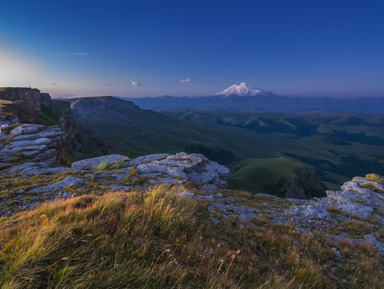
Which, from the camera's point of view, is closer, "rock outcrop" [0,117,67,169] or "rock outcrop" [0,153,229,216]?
"rock outcrop" [0,153,229,216]

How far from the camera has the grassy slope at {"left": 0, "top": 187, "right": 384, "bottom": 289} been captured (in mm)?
3418

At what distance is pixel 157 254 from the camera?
4.55m

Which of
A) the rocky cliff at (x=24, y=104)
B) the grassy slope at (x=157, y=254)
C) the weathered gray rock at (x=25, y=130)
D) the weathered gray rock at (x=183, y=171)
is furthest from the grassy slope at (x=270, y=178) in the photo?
Result: the grassy slope at (x=157, y=254)

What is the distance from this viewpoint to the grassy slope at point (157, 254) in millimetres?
3418

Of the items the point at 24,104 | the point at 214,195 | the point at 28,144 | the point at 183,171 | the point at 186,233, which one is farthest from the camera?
the point at 24,104

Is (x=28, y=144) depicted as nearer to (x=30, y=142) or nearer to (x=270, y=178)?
(x=30, y=142)

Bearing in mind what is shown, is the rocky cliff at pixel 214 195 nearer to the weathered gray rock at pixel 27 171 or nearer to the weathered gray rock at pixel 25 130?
the weathered gray rock at pixel 27 171

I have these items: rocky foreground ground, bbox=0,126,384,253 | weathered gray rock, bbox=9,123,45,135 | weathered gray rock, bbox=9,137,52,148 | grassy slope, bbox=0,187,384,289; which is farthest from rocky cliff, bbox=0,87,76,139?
grassy slope, bbox=0,187,384,289

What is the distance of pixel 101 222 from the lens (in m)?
5.12

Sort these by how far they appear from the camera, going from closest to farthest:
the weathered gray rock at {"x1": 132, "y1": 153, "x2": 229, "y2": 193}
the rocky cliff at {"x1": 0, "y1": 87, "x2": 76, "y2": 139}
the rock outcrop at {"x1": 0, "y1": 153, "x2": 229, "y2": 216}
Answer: the rock outcrop at {"x1": 0, "y1": 153, "x2": 229, "y2": 216} → the weathered gray rock at {"x1": 132, "y1": 153, "x2": 229, "y2": 193} → the rocky cliff at {"x1": 0, "y1": 87, "x2": 76, "y2": 139}

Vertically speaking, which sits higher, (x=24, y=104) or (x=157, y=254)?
(x=24, y=104)

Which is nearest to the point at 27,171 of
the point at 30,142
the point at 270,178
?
the point at 30,142

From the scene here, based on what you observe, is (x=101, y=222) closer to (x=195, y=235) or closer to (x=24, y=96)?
(x=195, y=235)

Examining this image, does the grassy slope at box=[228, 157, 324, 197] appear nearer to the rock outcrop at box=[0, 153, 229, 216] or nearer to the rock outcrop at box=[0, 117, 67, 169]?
the rock outcrop at box=[0, 153, 229, 216]
